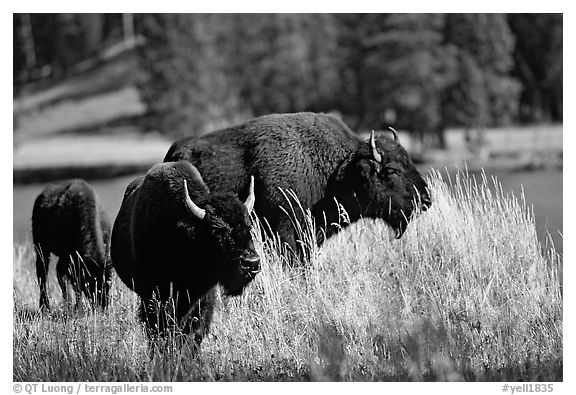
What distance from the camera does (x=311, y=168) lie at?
8.54m

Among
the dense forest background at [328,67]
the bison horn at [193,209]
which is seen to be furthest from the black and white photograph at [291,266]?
the dense forest background at [328,67]

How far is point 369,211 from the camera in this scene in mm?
9039

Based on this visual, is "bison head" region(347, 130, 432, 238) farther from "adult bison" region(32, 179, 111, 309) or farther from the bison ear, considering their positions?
"adult bison" region(32, 179, 111, 309)

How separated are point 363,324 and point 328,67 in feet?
70.0

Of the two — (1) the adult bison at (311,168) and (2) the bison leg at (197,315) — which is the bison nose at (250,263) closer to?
(2) the bison leg at (197,315)

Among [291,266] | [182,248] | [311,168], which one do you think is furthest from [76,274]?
[311,168]

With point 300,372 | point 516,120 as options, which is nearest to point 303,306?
point 300,372

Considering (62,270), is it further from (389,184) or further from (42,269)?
(389,184)

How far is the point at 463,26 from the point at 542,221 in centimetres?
1064

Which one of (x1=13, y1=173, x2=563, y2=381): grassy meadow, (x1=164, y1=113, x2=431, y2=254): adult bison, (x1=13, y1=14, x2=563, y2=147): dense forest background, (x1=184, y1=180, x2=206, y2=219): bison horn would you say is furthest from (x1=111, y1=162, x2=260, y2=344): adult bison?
(x1=13, y1=14, x2=563, y2=147): dense forest background

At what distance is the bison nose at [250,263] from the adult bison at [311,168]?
6.99 feet

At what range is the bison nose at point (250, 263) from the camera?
6098 millimetres

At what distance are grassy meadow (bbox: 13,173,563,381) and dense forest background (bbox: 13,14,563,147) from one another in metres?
4.73
